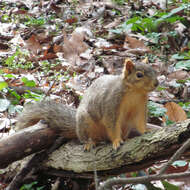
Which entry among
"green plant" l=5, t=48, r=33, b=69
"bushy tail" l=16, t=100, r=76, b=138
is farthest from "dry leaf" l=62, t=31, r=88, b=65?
"bushy tail" l=16, t=100, r=76, b=138

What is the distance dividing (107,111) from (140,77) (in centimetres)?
43

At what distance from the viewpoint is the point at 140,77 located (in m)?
2.76

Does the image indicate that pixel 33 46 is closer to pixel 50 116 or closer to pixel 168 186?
pixel 50 116

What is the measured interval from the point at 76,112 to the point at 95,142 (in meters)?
0.39

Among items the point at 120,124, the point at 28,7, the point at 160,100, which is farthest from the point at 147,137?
the point at 28,7

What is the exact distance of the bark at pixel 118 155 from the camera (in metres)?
2.22

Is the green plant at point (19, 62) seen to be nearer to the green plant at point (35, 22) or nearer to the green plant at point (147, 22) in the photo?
the green plant at point (35, 22)

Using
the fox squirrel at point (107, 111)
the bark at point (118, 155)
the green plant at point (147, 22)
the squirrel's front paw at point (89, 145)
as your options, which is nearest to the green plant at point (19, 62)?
the green plant at point (147, 22)

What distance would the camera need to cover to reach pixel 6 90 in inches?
159

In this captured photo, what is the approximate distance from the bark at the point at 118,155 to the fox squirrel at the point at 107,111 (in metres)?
0.12

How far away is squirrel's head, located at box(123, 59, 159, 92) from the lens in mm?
2719

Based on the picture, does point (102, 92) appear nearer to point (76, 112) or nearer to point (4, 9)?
point (76, 112)

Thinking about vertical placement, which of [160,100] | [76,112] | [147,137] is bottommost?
[160,100]

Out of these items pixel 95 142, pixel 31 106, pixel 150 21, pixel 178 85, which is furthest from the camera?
pixel 150 21
